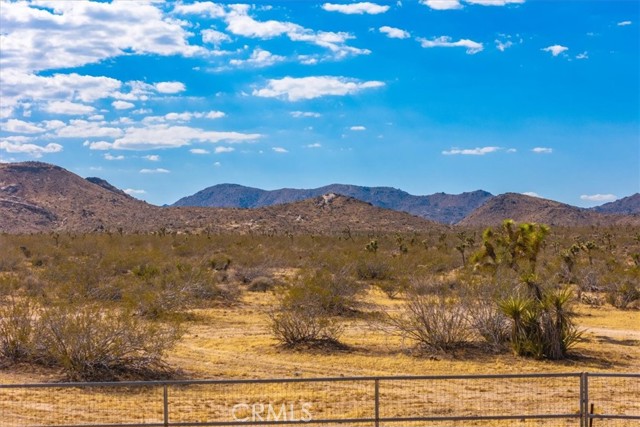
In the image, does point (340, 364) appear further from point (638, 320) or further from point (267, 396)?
point (638, 320)

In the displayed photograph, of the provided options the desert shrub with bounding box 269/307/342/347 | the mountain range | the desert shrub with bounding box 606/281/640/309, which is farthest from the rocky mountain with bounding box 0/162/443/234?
the desert shrub with bounding box 269/307/342/347

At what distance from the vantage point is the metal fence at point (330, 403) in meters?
13.6

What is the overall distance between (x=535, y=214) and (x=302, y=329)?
152m

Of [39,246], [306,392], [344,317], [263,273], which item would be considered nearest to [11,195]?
[39,246]

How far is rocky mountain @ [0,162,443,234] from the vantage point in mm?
105562

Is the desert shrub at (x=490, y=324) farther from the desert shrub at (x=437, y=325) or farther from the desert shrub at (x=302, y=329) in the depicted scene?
the desert shrub at (x=302, y=329)

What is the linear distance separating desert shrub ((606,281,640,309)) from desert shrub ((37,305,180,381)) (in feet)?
70.2

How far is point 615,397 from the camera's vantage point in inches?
610

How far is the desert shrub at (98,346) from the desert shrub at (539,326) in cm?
904

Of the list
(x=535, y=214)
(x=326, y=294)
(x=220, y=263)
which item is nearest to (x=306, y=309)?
(x=326, y=294)

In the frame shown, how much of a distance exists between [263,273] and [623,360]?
22.6m

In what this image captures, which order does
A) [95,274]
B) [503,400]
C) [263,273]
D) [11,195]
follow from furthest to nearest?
[11,195]
[263,273]
[95,274]
[503,400]

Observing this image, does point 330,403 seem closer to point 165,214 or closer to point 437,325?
point 437,325

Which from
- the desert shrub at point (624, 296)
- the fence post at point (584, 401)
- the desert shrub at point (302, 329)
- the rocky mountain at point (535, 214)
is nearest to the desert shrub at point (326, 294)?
the desert shrub at point (302, 329)
